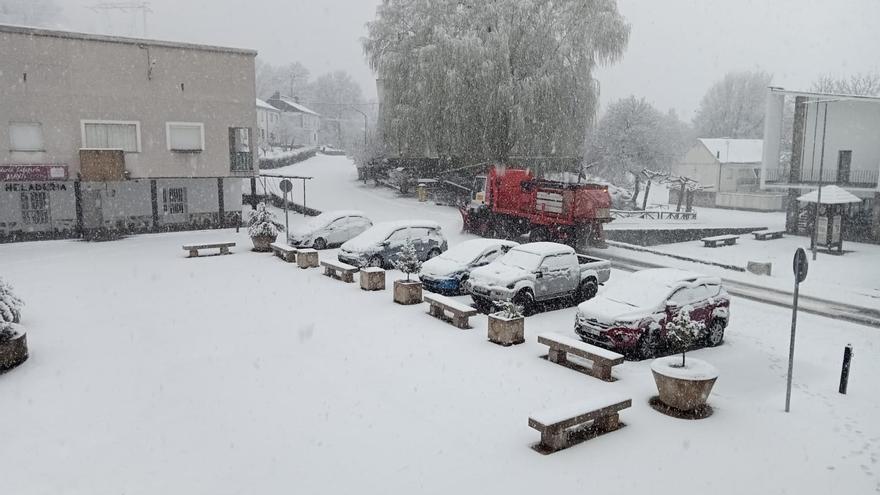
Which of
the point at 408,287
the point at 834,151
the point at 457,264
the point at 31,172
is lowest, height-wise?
the point at 408,287

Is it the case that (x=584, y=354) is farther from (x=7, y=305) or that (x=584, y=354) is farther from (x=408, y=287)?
(x=7, y=305)

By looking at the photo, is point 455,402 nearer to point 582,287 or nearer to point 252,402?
point 252,402

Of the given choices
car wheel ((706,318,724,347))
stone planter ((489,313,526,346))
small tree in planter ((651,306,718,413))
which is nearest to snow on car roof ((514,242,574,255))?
stone planter ((489,313,526,346))

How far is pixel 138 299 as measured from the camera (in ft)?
→ 53.1

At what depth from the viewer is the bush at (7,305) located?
10.8m

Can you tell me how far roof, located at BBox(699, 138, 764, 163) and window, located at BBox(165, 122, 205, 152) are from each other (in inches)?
1900

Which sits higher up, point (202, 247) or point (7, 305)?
point (7, 305)

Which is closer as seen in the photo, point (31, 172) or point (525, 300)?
point (525, 300)

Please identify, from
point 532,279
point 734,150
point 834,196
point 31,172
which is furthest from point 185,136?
point 734,150

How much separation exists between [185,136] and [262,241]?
26.1 ft

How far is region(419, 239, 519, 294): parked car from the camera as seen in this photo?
16.8m

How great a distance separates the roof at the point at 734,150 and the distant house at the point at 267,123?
1896 inches

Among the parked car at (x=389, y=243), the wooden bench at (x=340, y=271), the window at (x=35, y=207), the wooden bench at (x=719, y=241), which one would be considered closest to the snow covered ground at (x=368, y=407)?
the wooden bench at (x=340, y=271)

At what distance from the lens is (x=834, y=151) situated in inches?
1351
